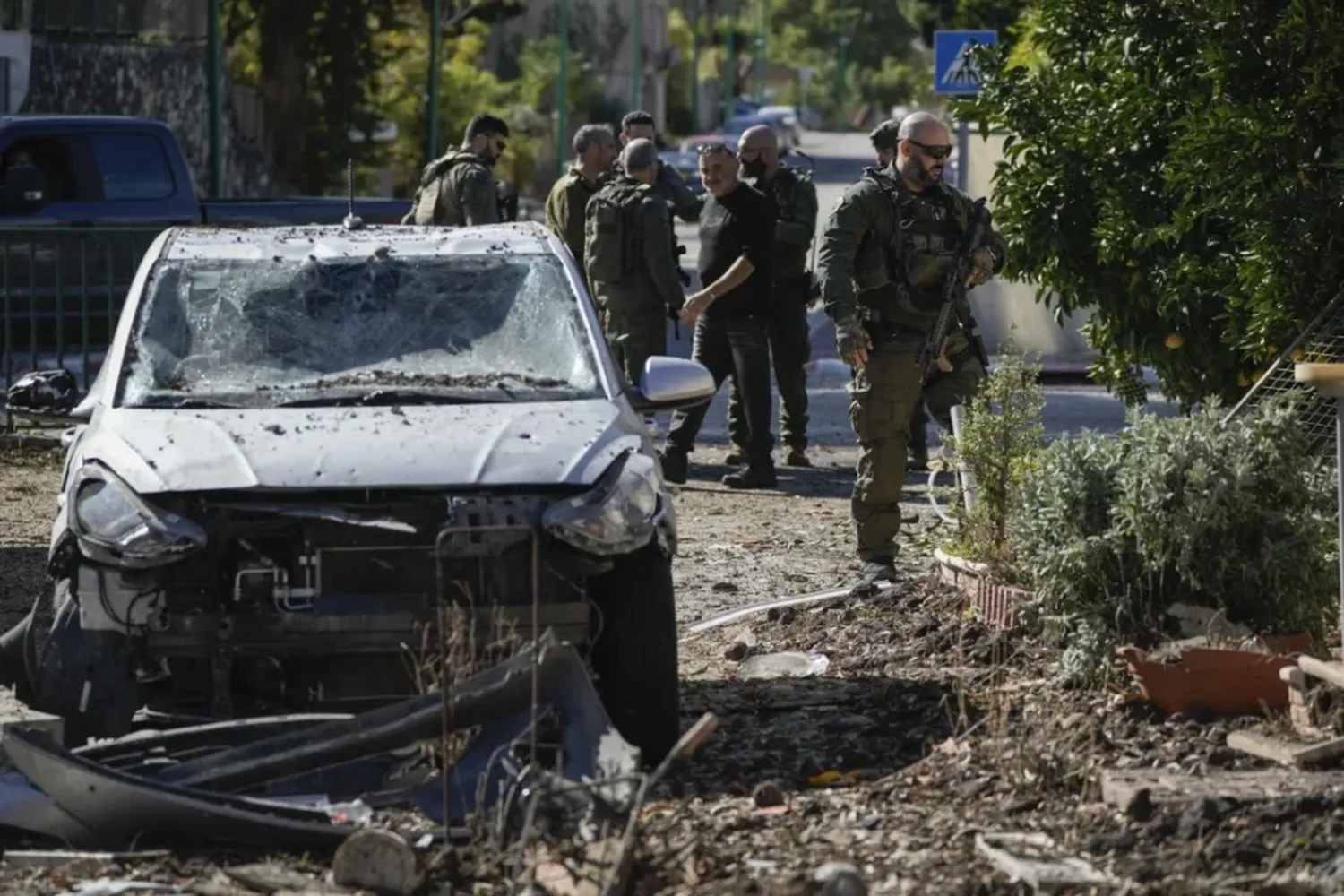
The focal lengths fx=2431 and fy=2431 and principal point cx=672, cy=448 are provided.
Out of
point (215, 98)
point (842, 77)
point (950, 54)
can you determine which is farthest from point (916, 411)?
point (842, 77)

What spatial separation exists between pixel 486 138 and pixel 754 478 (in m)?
2.53

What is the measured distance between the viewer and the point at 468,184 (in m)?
13.7

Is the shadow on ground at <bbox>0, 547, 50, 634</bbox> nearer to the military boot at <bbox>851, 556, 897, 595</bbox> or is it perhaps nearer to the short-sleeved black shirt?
the military boot at <bbox>851, 556, 897, 595</bbox>

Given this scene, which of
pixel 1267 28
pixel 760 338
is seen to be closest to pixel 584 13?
pixel 760 338

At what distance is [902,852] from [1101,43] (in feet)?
17.7

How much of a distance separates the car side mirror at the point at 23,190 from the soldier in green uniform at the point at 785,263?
5215 millimetres

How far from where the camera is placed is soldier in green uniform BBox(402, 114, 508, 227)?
13.7 metres

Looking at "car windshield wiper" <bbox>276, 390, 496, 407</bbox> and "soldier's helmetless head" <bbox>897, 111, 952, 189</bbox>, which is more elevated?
"soldier's helmetless head" <bbox>897, 111, 952, 189</bbox>

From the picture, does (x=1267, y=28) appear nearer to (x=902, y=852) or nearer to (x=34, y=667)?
(x=902, y=852)

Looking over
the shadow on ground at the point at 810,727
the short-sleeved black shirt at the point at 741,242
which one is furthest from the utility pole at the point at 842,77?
the shadow on ground at the point at 810,727

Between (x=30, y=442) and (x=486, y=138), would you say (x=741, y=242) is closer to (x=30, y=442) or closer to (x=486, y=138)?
(x=486, y=138)

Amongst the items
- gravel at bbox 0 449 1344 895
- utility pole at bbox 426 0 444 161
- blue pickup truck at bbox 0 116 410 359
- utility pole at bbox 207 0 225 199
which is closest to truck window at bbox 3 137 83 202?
blue pickup truck at bbox 0 116 410 359

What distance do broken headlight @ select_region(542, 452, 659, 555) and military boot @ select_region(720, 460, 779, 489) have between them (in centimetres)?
690

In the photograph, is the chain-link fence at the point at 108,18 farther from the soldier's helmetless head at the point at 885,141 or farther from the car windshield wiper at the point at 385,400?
the car windshield wiper at the point at 385,400
